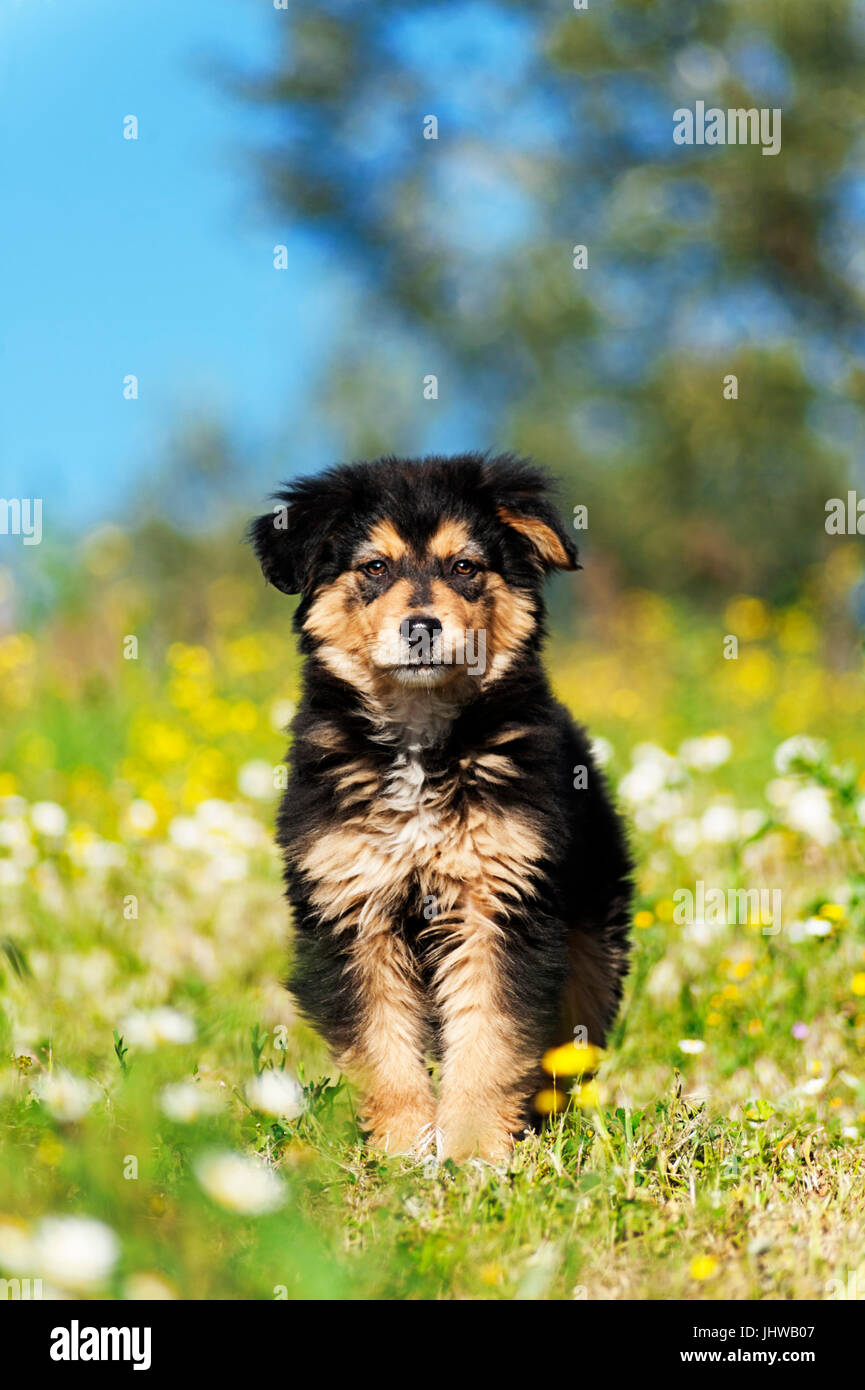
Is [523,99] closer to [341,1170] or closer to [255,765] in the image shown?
[255,765]

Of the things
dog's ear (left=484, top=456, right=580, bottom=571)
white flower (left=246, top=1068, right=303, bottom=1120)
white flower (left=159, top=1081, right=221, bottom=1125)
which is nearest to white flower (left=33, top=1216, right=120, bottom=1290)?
white flower (left=159, top=1081, right=221, bottom=1125)

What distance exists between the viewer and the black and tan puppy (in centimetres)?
322

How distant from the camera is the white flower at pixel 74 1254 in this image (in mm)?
2039

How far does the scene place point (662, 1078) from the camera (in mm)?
4031

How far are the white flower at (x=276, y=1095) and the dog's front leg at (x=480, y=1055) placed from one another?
0.34 m

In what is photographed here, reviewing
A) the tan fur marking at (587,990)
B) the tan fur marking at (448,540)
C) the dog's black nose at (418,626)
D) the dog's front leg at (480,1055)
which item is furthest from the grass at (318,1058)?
the tan fur marking at (448,540)

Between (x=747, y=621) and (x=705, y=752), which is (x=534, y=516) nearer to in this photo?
(x=705, y=752)

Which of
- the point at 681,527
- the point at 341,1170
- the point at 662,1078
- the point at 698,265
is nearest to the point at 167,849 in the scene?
the point at 662,1078

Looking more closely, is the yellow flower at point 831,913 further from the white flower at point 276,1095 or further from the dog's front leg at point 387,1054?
the white flower at point 276,1095

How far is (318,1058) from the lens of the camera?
423 cm

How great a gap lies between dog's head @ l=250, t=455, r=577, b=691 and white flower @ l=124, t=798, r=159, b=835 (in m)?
1.92

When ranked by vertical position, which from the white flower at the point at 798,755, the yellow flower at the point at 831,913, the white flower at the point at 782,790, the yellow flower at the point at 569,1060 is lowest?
the yellow flower at the point at 569,1060

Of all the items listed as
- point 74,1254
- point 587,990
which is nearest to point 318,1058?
point 587,990
